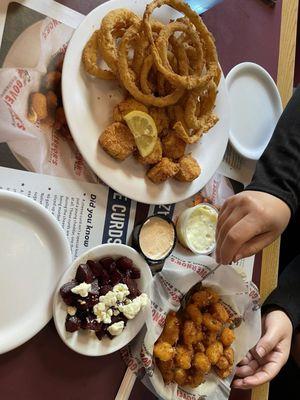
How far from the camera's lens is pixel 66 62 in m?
1.01

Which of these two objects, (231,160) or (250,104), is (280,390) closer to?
(231,160)

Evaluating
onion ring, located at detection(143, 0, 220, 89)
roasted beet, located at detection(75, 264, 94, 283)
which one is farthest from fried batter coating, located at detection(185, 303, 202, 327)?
onion ring, located at detection(143, 0, 220, 89)

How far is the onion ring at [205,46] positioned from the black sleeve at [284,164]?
0.27 metres

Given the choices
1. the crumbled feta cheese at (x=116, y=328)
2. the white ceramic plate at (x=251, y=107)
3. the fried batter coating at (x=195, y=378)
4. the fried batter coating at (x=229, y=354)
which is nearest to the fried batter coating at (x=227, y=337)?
the fried batter coating at (x=229, y=354)

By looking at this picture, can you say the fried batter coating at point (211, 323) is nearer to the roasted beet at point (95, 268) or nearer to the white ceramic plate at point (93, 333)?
the white ceramic plate at point (93, 333)

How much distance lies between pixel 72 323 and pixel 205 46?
0.78m

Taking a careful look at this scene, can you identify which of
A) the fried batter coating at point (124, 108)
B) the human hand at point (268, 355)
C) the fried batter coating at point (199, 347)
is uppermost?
the fried batter coating at point (124, 108)

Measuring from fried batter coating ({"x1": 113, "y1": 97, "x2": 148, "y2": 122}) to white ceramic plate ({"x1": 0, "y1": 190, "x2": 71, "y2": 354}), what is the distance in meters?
0.30

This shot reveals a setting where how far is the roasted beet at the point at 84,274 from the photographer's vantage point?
97cm

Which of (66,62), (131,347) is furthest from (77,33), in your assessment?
(131,347)

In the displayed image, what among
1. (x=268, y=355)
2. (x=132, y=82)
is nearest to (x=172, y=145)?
(x=132, y=82)

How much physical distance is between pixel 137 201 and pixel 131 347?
38 centimetres

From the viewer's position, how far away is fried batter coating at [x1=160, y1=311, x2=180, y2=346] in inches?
44.4

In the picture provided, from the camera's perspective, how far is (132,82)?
41.4 inches
